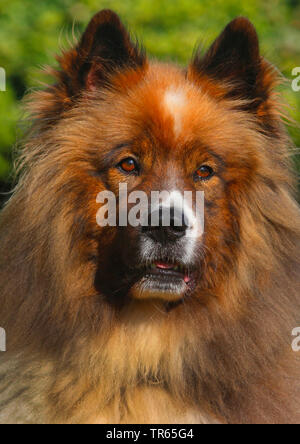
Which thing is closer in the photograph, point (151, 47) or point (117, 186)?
point (117, 186)

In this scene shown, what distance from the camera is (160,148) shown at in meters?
4.18

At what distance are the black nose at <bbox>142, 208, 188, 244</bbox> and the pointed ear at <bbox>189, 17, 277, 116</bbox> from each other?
1.03m

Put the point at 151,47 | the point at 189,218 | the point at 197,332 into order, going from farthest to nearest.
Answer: the point at 151,47 < the point at 197,332 < the point at 189,218

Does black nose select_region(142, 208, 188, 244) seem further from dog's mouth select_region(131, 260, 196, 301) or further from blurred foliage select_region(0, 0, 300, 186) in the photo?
blurred foliage select_region(0, 0, 300, 186)

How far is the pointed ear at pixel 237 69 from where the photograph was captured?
14.4 ft

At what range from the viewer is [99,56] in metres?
4.40

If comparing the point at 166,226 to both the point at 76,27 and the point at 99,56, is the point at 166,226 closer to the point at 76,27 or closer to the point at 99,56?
the point at 99,56

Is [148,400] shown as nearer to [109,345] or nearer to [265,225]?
[109,345]

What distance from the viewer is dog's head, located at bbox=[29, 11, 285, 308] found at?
4.08 m

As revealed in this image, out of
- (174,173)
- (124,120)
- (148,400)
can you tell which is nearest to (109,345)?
(148,400)

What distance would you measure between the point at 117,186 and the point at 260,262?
1.01 m
